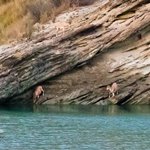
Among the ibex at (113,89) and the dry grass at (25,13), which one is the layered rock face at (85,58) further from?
the dry grass at (25,13)

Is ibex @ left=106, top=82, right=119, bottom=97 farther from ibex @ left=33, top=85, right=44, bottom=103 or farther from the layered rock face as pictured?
ibex @ left=33, top=85, right=44, bottom=103

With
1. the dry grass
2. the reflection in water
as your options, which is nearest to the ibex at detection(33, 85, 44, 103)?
the reflection in water

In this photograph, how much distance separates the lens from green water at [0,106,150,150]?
820 inches

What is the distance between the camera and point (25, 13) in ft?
135

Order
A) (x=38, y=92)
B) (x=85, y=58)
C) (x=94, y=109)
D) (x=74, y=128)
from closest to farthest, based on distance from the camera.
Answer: (x=74, y=128) < (x=94, y=109) < (x=38, y=92) < (x=85, y=58)

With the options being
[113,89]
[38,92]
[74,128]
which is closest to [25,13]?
[38,92]

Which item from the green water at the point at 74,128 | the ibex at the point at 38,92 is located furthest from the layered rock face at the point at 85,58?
the green water at the point at 74,128

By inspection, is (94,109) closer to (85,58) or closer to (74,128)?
(85,58)

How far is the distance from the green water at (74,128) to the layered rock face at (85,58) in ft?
6.96

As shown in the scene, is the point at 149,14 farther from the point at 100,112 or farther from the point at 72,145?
the point at 72,145

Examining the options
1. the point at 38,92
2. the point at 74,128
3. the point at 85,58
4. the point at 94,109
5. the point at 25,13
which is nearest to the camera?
the point at 74,128

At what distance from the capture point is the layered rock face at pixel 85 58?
34719mm

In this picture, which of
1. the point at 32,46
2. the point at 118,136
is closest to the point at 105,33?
the point at 32,46

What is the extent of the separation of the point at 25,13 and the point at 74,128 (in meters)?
17.7
